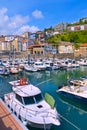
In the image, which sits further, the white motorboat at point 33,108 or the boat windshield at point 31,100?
the boat windshield at point 31,100

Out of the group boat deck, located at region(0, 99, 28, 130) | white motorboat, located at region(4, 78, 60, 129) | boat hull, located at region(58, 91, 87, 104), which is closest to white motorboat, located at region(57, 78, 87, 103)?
boat hull, located at region(58, 91, 87, 104)

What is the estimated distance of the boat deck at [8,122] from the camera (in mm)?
12492

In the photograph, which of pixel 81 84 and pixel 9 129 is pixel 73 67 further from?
pixel 9 129

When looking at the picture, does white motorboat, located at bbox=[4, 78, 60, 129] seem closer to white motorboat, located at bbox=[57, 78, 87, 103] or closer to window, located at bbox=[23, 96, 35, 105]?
window, located at bbox=[23, 96, 35, 105]

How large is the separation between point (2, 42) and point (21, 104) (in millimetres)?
98893

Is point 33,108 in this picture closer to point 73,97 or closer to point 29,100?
point 29,100

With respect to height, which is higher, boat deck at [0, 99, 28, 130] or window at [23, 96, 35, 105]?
window at [23, 96, 35, 105]

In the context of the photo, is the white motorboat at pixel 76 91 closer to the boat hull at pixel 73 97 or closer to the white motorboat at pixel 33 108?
the boat hull at pixel 73 97

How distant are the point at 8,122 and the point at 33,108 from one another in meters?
2.77

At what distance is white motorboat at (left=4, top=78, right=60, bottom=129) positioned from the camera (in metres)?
14.8

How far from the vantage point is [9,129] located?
12.3 meters

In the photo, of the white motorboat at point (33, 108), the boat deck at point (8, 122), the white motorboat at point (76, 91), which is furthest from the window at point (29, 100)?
the white motorboat at point (76, 91)

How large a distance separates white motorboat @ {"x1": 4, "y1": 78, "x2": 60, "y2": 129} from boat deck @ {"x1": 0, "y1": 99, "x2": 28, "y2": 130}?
4.02 feet

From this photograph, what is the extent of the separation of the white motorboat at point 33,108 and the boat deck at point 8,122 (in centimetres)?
122
